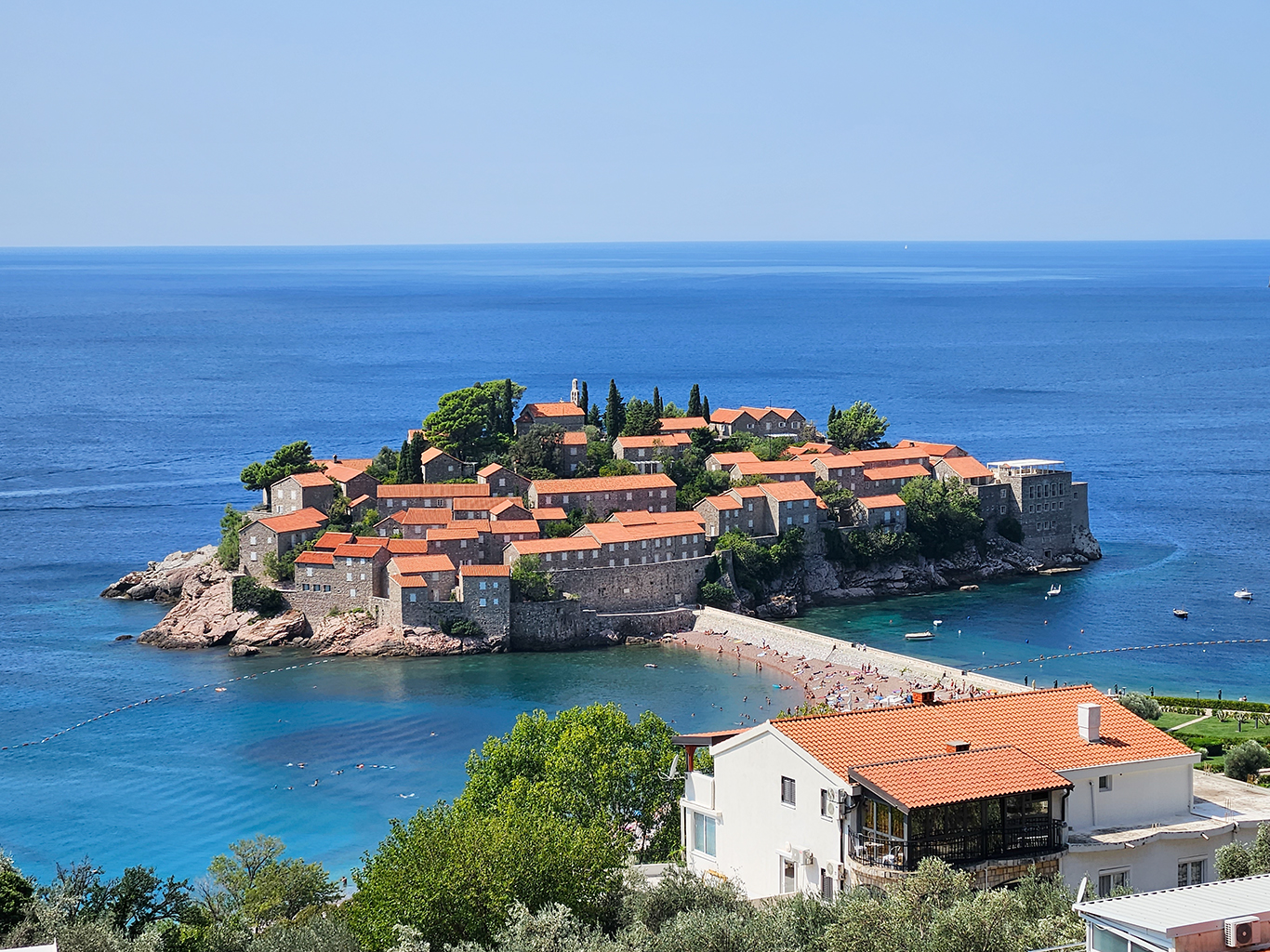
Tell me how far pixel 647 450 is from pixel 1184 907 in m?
67.3

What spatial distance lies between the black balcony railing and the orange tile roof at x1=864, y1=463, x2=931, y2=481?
63.8 metres

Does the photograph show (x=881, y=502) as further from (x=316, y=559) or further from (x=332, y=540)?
(x=316, y=559)

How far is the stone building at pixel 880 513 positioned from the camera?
8212 centimetres

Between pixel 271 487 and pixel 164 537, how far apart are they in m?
16.0

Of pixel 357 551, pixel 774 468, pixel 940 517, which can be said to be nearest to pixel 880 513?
pixel 940 517

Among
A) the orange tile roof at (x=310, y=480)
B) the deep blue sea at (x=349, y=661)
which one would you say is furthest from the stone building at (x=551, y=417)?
the deep blue sea at (x=349, y=661)

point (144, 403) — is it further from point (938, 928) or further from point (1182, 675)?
point (938, 928)

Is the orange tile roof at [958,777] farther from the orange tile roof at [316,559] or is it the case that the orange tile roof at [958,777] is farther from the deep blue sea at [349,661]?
the orange tile roof at [316,559]

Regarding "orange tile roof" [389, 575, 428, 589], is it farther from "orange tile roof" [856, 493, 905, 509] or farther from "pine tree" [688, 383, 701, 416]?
"pine tree" [688, 383, 701, 416]

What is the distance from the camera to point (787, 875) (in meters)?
23.5

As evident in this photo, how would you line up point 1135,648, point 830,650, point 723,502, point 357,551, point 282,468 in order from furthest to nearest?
point 282,468
point 723,502
point 357,551
point 1135,648
point 830,650

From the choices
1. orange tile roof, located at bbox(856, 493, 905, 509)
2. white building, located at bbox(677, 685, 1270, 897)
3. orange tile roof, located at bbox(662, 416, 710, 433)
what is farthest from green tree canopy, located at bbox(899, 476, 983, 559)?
white building, located at bbox(677, 685, 1270, 897)

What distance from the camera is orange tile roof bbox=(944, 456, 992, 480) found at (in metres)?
87.5

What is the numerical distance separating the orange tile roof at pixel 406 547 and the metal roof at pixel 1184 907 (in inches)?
2214
